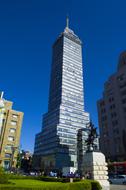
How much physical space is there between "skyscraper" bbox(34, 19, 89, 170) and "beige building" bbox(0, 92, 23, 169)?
40.6m

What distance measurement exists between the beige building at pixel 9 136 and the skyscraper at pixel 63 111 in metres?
40.6

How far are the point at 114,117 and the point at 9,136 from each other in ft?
136

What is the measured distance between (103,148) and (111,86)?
86.6 feet

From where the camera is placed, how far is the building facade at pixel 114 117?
73875 mm

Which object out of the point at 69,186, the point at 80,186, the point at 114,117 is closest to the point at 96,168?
the point at 80,186

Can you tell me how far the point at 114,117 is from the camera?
80750mm

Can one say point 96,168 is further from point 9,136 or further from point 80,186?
point 9,136

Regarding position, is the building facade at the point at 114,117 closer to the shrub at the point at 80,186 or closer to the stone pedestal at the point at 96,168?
the stone pedestal at the point at 96,168

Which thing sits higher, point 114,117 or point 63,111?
point 63,111

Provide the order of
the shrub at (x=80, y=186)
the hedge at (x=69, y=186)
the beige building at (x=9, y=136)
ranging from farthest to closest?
the beige building at (x=9, y=136), the shrub at (x=80, y=186), the hedge at (x=69, y=186)

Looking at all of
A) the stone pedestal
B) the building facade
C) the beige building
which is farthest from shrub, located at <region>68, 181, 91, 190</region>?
the building facade

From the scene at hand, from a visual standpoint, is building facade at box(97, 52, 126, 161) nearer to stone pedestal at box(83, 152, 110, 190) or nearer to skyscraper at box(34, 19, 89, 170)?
skyscraper at box(34, 19, 89, 170)

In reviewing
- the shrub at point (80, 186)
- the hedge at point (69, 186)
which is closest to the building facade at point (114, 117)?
the hedge at point (69, 186)

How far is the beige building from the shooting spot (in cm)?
6429
